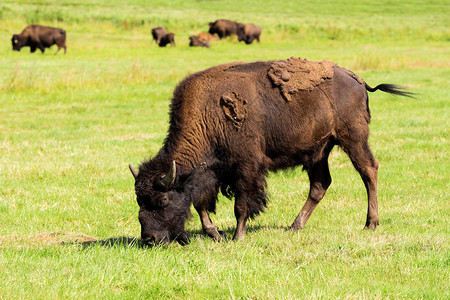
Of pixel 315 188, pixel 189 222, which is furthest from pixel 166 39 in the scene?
pixel 315 188

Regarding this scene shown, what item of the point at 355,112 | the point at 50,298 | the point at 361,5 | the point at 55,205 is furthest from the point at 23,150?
the point at 361,5

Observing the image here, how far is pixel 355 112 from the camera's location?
7156mm

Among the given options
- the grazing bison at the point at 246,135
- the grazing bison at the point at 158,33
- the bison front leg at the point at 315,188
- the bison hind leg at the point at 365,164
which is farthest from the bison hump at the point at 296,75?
the grazing bison at the point at 158,33

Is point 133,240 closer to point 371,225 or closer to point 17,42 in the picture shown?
point 371,225

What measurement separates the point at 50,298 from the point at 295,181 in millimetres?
6154

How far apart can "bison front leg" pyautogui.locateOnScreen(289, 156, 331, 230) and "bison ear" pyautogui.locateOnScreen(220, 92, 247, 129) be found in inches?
59.6

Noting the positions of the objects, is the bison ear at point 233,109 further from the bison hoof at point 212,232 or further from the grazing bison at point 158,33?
the grazing bison at point 158,33

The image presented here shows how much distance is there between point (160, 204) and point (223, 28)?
49.4 metres

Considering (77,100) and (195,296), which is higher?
(195,296)

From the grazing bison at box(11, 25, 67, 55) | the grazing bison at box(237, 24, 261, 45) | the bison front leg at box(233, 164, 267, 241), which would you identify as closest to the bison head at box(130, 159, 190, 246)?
the bison front leg at box(233, 164, 267, 241)

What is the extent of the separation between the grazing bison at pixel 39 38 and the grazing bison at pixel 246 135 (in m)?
33.4

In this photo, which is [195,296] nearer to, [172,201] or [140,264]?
[140,264]

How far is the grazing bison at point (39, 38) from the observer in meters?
38.2

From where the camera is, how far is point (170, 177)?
5898mm
